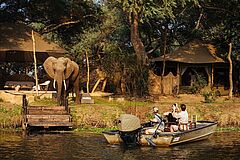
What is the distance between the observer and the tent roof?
3541 centimetres

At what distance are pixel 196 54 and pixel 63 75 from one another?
47.4 feet

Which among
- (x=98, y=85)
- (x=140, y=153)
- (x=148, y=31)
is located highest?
(x=148, y=31)

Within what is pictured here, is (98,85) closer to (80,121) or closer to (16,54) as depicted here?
(16,54)

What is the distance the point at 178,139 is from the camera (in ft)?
70.3

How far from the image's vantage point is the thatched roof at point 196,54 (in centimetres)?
3925

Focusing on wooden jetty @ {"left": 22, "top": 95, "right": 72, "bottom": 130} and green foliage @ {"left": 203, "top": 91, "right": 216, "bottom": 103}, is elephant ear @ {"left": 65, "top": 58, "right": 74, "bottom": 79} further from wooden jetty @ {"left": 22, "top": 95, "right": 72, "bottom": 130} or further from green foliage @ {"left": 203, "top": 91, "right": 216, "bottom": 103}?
green foliage @ {"left": 203, "top": 91, "right": 216, "bottom": 103}

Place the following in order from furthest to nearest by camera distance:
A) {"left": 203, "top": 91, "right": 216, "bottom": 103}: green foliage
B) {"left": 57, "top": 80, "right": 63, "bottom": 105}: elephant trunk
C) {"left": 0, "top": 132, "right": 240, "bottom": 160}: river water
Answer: {"left": 203, "top": 91, "right": 216, "bottom": 103}: green foliage → {"left": 57, "top": 80, "right": 63, "bottom": 105}: elephant trunk → {"left": 0, "top": 132, "right": 240, "bottom": 160}: river water

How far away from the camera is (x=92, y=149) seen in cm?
2027

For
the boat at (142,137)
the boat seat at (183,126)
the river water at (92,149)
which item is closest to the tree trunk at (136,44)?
the river water at (92,149)

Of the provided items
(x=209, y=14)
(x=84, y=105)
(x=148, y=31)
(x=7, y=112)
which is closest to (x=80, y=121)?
(x=84, y=105)

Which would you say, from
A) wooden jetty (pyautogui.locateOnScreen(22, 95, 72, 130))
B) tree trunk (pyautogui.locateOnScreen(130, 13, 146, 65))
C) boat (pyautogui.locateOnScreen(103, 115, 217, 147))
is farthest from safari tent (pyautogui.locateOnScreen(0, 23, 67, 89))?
boat (pyautogui.locateOnScreen(103, 115, 217, 147))

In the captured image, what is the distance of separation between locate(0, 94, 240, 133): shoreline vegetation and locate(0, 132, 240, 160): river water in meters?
1.73

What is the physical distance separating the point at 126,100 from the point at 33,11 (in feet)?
51.6

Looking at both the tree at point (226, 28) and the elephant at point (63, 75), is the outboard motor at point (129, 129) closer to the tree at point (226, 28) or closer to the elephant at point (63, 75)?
the elephant at point (63, 75)
